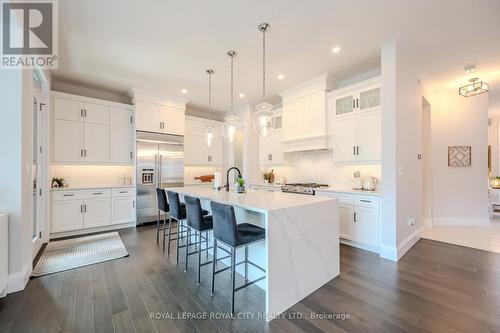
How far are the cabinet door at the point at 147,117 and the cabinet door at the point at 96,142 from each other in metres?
0.64

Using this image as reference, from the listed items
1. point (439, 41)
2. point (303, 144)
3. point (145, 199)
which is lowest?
point (145, 199)

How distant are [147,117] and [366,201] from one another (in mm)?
4631

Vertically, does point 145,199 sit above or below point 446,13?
below

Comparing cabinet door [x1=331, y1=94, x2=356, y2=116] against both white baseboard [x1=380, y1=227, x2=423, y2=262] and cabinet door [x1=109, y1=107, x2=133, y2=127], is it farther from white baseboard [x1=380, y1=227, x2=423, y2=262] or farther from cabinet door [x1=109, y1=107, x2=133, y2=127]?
cabinet door [x1=109, y1=107, x2=133, y2=127]

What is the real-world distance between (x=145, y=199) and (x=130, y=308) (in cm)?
306

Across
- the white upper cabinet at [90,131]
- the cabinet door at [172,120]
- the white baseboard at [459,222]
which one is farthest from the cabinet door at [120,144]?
the white baseboard at [459,222]

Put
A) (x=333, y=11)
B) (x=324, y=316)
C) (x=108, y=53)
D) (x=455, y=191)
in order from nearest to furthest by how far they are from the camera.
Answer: (x=324, y=316), (x=333, y=11), (x=108, y=53), (x=455, y=191)

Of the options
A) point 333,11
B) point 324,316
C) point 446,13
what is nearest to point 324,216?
point 324,316

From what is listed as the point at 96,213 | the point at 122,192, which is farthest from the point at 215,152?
the point at 96,213

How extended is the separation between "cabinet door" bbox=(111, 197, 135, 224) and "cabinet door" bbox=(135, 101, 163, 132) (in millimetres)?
1551

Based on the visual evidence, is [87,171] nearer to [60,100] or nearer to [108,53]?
[60,100]

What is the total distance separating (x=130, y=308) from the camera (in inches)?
78.7

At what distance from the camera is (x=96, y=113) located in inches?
176

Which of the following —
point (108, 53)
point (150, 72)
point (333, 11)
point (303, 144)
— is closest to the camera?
point (333, 11)
